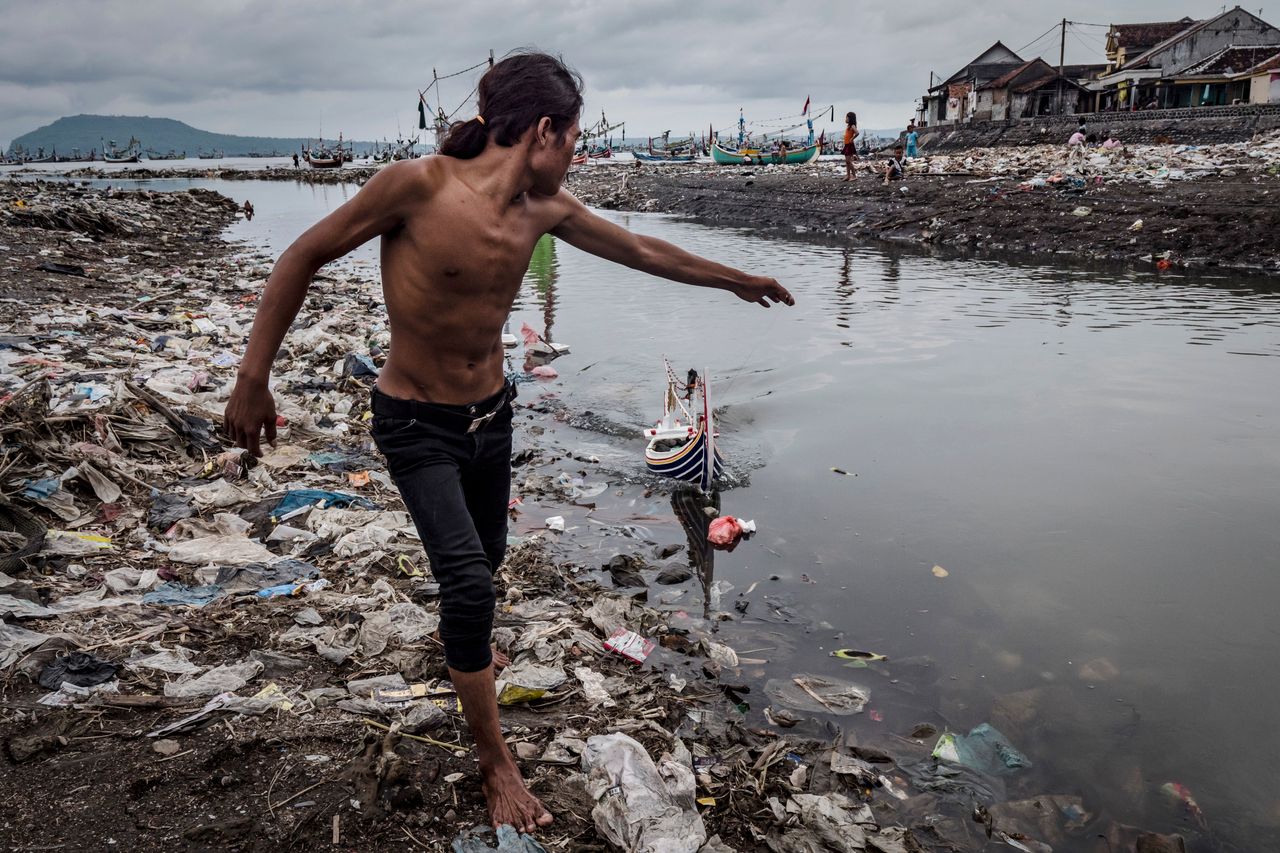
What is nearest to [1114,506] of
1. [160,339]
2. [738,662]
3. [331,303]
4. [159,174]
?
[738,662]

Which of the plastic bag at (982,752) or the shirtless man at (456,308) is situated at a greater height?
the shirtless man at (456,308)

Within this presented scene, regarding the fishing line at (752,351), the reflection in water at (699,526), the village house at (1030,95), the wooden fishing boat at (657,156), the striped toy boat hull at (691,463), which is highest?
the wooden fishing boat at (657,156)

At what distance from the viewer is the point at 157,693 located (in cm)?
334

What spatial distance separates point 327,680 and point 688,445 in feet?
13.6

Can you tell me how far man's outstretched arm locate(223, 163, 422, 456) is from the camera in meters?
2.42

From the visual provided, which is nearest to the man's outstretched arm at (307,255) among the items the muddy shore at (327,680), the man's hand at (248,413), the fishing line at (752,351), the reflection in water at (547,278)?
the man's hand at (248,413)

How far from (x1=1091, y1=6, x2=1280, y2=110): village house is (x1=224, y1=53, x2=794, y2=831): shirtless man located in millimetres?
46595

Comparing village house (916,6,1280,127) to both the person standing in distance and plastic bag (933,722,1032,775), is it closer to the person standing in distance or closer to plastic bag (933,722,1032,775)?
the person standing in distance

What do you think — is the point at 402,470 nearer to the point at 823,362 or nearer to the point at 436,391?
the point at 436,391

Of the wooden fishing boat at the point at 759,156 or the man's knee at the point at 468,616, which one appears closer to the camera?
the man's knee at the point at 468,616

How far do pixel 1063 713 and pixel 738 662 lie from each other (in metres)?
1.64

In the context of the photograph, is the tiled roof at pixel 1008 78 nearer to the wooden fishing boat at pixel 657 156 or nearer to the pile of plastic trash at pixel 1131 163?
the pile of plastic trash at pixel 1131 163

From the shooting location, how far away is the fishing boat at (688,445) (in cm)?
716

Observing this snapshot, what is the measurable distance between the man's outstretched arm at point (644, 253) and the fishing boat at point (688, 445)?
349 cm
